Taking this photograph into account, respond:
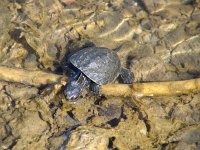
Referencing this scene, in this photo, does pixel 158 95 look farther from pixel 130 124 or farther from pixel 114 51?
pixel 114 51

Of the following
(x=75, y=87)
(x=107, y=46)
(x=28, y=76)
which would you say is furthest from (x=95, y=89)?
(x=107, y=46)

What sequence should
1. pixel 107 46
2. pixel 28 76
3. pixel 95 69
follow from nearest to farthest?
pixel 28 76
pixel 95 69
pixel 107 46

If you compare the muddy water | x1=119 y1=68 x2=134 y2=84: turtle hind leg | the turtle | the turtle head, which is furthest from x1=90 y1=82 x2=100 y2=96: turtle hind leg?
x1=119 y1=68 x2=134 y2=84: turtle hind leg

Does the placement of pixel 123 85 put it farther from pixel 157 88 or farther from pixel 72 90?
pixel 72 90

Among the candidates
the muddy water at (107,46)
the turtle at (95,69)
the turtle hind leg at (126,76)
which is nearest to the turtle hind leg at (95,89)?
the turtle at (95,69)

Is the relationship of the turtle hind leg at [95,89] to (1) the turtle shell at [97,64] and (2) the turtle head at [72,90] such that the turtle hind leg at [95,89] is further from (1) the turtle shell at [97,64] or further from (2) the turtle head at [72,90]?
(2) the turtle head at [72,90]

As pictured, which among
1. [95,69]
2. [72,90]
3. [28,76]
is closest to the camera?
[72,90]
